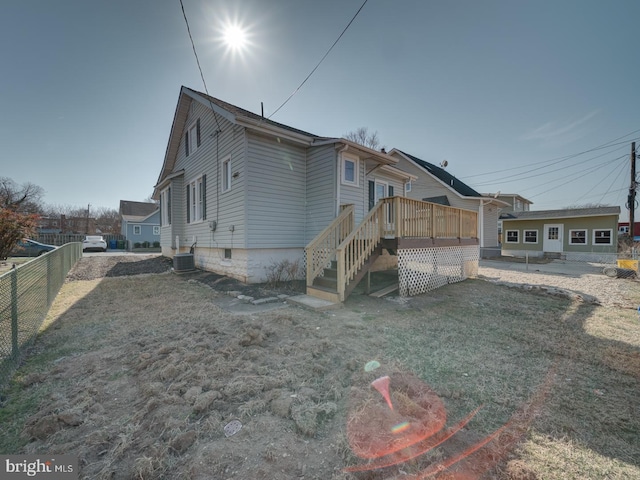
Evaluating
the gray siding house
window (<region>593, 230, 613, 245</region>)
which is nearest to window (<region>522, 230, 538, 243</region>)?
window (<region>593, 230, 613, 245</region>)

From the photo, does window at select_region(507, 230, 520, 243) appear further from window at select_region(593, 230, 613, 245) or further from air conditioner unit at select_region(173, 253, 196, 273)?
air conditioner unit at select_region(173, 253, 196, 273)

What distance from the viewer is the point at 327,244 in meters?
7.32

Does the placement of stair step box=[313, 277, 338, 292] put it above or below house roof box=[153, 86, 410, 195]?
below

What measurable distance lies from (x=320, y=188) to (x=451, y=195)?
47.7 ft

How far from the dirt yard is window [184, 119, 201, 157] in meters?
8.31

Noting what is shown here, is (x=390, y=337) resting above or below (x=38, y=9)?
below

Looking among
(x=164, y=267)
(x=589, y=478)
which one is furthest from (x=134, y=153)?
(x=589, y=478)

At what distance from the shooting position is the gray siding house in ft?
25.7

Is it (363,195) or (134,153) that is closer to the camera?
(363,195)

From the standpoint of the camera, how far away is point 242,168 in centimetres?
770

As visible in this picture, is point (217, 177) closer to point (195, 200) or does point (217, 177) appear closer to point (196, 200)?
point (196, 200)

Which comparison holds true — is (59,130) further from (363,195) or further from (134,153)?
(363,195)

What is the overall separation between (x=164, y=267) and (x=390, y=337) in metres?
11.0

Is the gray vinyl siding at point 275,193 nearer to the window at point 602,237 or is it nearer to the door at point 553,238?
the door at point 553,238
